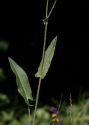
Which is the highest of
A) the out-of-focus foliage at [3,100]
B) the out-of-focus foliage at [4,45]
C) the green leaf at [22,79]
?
the out-of-focus foliage at [4,45]

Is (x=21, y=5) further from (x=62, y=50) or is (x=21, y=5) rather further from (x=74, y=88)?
(x=74, y=88)

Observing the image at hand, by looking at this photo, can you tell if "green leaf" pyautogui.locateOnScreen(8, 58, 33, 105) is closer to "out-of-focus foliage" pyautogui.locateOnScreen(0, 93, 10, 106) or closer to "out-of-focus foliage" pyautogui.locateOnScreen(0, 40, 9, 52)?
"out-of-focus foliage" pyautogui.locateOnScreen(0, 93, 10, 106)

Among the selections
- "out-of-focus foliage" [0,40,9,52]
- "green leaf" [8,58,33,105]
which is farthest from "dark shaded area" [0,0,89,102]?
"green leaf" [8,58,33,105]

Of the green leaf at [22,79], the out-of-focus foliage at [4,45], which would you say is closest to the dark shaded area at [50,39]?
the out-of-focus foliage at [4,45]

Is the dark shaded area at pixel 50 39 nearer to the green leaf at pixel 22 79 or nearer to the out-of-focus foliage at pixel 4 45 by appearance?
the out-of-focus foliage at pixel 4 45

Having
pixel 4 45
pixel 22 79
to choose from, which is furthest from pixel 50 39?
pixel 22 79

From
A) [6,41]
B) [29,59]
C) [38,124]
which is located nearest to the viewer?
[38,124]

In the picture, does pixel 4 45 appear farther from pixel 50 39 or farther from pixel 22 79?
pixel 22 79

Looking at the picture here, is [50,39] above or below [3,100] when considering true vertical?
above

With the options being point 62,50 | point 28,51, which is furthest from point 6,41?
point 62,50
